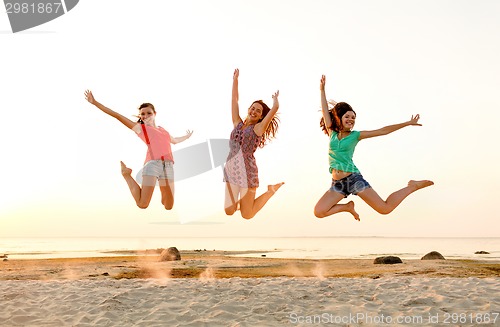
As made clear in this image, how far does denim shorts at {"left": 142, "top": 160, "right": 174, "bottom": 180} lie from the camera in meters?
9.09

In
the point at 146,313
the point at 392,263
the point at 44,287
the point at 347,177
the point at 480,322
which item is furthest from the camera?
the point at 392,263

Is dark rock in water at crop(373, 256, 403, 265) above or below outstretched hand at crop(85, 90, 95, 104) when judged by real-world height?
below

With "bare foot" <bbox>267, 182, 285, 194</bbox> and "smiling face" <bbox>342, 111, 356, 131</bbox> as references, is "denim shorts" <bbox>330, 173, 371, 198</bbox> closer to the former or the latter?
"smiling face" <bbox>342, 111, 356, 131</bbox>

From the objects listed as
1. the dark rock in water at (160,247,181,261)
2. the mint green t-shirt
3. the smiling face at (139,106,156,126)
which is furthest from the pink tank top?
the dark rock in water at (160,247,181,261)

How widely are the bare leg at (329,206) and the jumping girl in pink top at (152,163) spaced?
7.90 ft

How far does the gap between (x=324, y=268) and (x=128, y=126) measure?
17736 mm

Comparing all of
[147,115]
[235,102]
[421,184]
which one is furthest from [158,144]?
[421,184]

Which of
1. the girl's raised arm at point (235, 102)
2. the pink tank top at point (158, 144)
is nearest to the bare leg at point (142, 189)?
the pink tank top at point (158, 144)

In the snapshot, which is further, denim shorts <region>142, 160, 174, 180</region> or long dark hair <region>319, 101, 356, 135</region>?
denim shorts <region>142, 160, 174, 180</region>

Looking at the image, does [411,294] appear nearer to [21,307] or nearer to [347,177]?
[347,177]

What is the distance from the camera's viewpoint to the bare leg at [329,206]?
8.60 metres

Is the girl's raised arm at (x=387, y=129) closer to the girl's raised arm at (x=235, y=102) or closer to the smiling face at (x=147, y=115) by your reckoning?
the girl's raised arm at (x=235, y=102)

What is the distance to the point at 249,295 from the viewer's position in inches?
475

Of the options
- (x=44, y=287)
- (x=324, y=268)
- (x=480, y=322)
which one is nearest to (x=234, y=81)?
(x=480, y=322)
